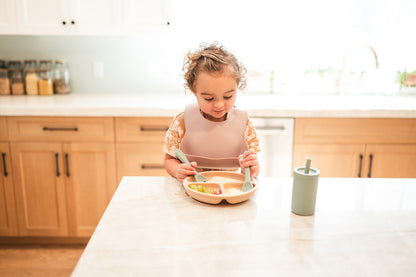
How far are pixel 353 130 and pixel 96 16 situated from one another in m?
1.74

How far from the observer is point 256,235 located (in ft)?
2.42

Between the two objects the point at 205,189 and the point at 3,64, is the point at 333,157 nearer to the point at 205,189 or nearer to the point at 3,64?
the point at 205,189

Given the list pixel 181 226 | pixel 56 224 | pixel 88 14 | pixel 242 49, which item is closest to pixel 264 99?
pixel 242 49

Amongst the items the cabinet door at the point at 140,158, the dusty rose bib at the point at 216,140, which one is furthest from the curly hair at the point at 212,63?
the cabinet door at the point at 140,158

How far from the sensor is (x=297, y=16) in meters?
2.55

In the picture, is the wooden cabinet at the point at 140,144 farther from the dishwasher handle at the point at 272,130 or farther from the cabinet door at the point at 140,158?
the dishwasher handle at the point at 272,130

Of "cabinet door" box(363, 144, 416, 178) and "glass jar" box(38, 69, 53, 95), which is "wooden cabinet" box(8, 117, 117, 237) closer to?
"glass jar" box(38, 69, 53, 95)

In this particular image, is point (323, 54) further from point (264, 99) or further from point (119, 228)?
point (119, 228)

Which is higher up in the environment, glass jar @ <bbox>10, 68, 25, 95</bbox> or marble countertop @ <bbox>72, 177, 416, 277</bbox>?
glass jar @ <bbox>10, 68, 25, 95</bbox>

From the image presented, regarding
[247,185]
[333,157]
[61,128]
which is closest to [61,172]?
[61,128]

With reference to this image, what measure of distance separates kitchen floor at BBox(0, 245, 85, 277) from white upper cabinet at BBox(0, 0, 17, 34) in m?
1.40

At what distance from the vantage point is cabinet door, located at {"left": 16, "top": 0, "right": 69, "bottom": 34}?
219 centimetres

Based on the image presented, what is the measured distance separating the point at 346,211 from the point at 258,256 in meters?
0.33

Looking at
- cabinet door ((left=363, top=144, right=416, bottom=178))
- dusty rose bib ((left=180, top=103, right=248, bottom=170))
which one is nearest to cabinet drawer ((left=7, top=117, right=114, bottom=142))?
dusty rose bib ((left=180, top=103, right=248, bottom=170))
